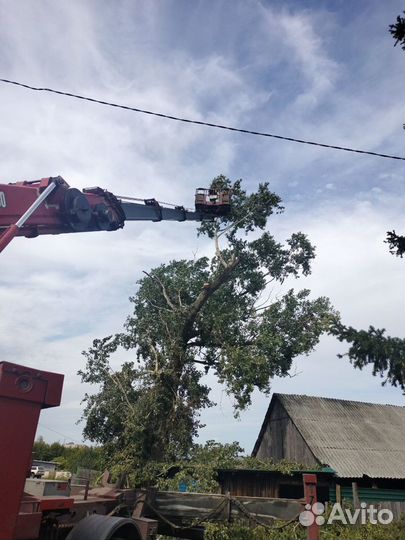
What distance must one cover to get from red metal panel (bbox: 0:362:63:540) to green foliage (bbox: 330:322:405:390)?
2948 mm

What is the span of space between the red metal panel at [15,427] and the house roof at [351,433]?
13472mm

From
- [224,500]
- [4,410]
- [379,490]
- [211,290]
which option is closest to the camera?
[4,410]

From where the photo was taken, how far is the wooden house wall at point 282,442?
1658cm

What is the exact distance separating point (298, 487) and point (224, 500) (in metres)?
10.3

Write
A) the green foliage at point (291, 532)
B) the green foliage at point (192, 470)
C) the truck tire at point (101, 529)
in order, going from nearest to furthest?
the truck tire at point (101, 529) → the green foliage at point (291, 532) → the green foliage at point (192, 470)

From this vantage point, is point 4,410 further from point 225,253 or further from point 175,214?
point 225,253

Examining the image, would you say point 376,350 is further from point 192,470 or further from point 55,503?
point 192,470

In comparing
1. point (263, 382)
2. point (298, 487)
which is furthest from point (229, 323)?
point (298, 487)

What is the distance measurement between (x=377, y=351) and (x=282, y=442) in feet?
50.4

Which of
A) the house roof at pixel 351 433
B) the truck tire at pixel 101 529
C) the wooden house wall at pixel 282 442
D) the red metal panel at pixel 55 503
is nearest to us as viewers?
the red metal panel at pixel 55 503

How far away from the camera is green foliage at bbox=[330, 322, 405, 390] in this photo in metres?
4.10

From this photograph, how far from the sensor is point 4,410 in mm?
3873

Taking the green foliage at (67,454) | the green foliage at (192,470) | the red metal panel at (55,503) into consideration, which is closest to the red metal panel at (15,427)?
the red metal panel at (55,503)

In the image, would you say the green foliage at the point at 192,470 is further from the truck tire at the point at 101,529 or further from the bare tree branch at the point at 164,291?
the truck tire at the point at 101,529
